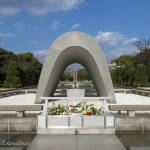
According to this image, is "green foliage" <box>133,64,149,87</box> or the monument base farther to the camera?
"green foliage" <box>133,64,149,87</box>

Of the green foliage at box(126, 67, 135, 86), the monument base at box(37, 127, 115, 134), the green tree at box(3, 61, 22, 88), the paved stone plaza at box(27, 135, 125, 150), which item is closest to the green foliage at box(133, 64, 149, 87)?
the green foliage at box(126, 67, 135, 86)

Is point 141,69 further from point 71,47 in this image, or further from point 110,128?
point 110,128

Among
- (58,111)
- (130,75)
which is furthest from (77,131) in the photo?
(130,75)

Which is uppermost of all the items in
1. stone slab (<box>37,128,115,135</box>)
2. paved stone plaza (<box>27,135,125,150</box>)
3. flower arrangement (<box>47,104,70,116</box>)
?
flower arrangement (<box>47,104,70,116</box>)

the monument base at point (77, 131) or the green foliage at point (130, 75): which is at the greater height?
the green foliage at point (130, 75)

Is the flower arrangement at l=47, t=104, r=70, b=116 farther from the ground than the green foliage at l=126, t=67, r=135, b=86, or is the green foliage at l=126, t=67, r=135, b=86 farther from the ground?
the green foliage at l=126, t=67, r=135, b=86

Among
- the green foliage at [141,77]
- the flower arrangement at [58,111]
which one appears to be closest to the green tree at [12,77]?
the green foliage at [141,77]

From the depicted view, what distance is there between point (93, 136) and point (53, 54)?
5919 millimetres

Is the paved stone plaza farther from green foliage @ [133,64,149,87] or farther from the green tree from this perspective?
green foliage @ [133,64,149,87]

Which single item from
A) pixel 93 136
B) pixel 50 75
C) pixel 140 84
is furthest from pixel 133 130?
pixel 140 84

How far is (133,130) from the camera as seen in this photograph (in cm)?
566

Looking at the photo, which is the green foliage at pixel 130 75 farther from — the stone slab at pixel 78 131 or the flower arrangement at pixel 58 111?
the flower arrangement at pixel 58 111

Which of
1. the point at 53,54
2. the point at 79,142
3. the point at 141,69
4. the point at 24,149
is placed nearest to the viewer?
the point at 24,149

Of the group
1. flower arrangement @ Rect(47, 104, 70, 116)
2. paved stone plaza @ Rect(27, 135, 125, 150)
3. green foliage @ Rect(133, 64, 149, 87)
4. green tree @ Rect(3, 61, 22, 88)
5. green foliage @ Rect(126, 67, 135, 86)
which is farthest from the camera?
green foliage @ Rect(126, 67, 135, 86)
